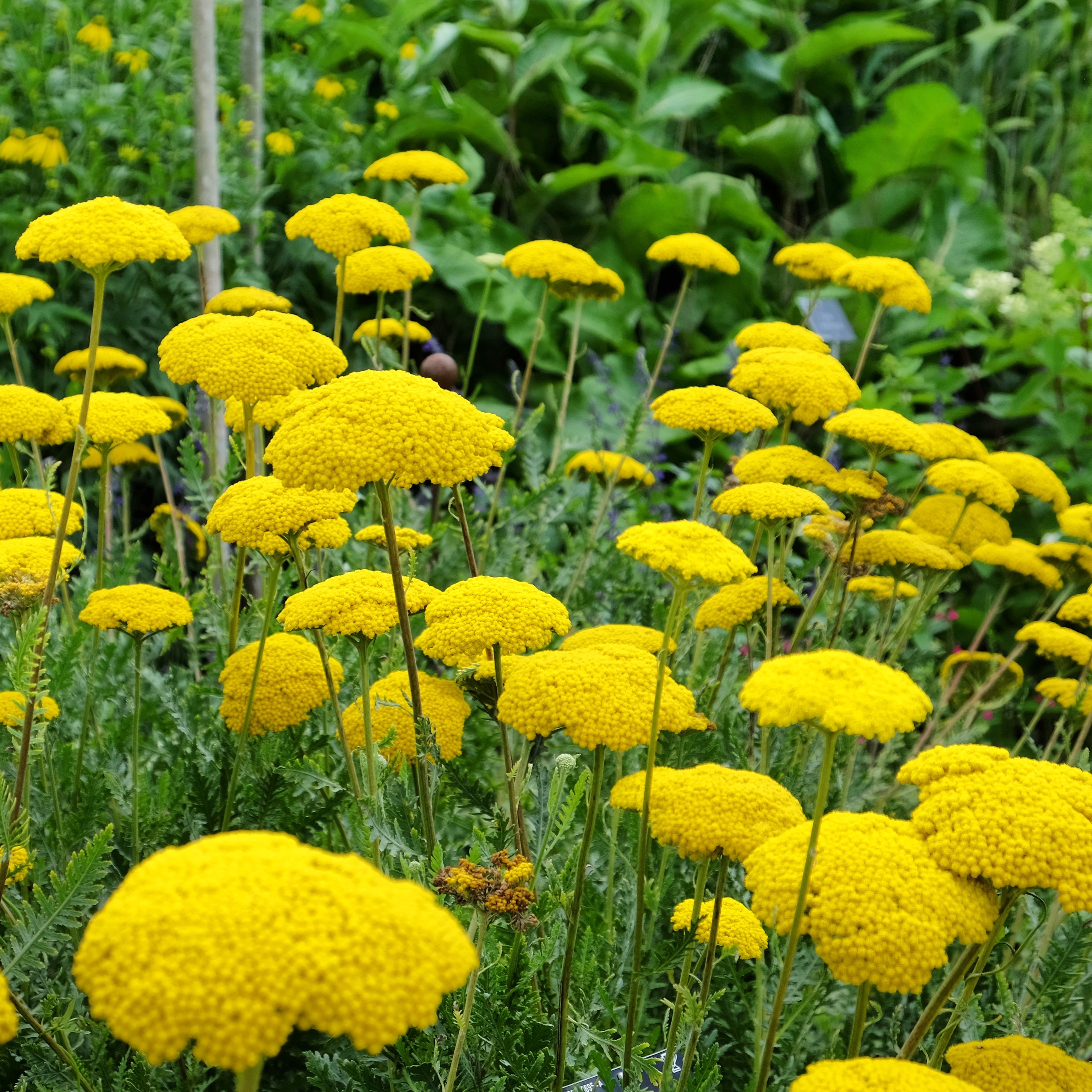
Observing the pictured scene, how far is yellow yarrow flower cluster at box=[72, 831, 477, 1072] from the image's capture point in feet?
1.77

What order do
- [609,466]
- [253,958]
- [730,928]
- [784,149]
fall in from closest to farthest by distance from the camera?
[253,958] < [730,928] < [609,466] < [784,149]

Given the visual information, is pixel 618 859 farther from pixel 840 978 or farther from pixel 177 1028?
pixel 177 1028

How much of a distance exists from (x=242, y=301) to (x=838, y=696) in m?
1.34

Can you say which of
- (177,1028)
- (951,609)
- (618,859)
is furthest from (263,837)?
(951,609)

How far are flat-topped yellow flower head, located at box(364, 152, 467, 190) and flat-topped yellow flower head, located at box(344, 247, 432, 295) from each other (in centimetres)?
27

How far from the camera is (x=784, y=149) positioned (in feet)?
15.7

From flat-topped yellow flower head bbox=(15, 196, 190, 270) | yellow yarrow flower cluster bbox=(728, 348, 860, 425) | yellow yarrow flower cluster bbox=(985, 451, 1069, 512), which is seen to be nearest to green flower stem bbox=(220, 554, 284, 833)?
flat-topped yellow flower head bbox=(15, 196, 190, 270)

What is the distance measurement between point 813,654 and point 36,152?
117 inches

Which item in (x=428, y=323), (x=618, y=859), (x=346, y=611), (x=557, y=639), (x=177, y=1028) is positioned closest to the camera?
(x=177, y=1028)

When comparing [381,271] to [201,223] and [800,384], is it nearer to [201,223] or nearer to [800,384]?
[201,223]

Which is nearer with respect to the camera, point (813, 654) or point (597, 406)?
point (813, 654)

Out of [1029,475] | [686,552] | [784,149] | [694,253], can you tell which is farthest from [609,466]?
[784,149]

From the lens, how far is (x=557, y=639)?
7.09 ft

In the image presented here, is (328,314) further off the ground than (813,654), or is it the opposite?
(813,654)
